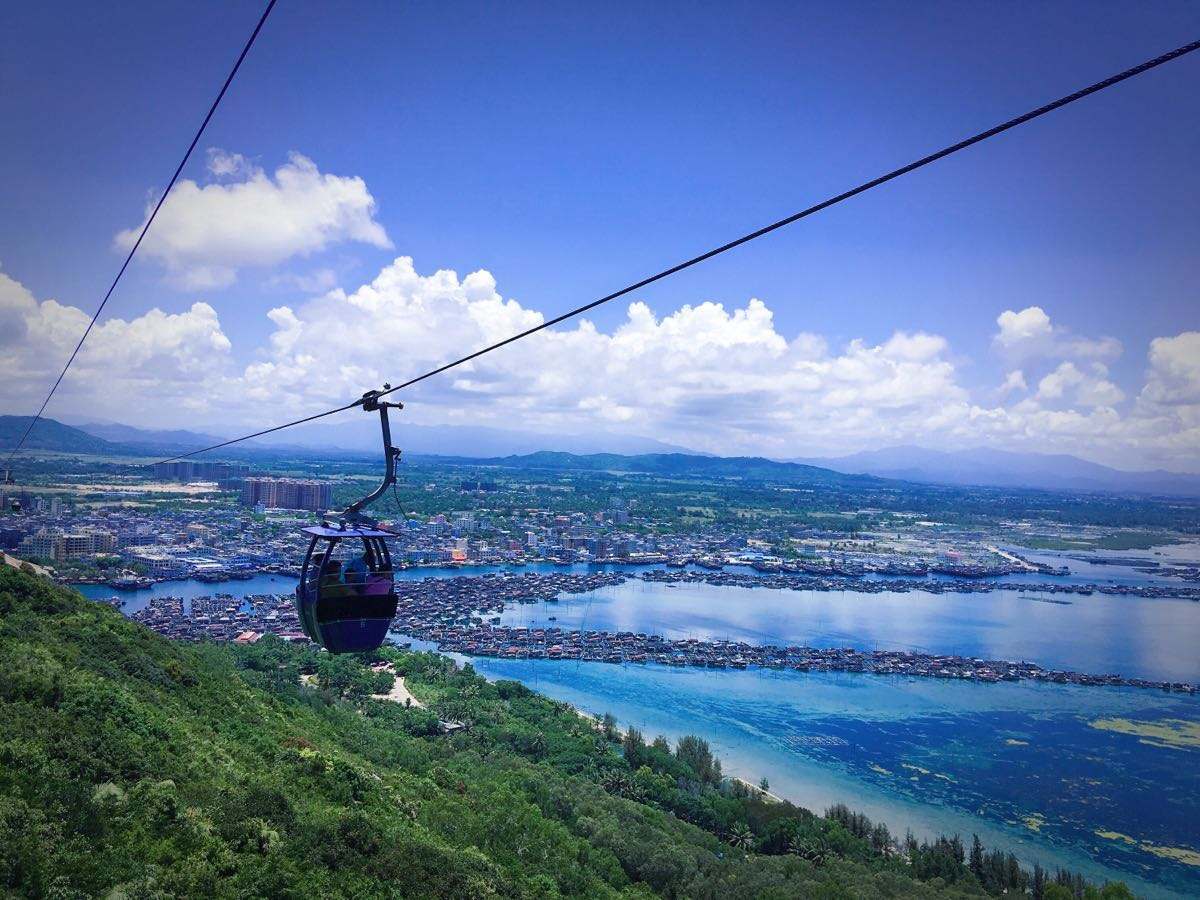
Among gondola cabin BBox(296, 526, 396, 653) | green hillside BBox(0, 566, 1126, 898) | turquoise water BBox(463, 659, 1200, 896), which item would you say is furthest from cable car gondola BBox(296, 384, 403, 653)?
turquoise water BBox(463, 659, 1200, 896)

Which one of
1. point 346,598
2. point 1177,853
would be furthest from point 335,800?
point 1177,853

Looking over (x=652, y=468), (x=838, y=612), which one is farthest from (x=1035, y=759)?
(x=652, y=468)

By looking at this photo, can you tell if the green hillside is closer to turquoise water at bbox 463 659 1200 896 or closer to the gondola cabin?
the gondola cabin

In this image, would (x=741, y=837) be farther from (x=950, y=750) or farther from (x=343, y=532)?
(x=343, y=532)

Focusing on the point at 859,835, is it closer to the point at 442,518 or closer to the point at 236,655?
the point at 236,655

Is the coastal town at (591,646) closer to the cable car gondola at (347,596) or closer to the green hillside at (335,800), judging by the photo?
the green hillside at (335,800)

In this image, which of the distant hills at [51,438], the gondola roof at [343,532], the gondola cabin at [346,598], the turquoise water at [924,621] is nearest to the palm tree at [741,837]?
the gondola cabin at [346,598]
